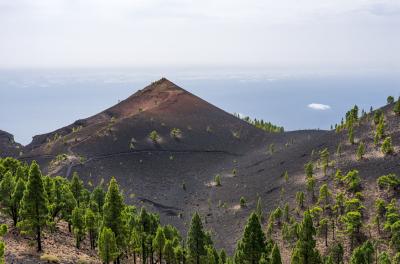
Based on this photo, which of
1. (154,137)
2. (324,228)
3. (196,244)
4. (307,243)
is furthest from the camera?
(154,137)

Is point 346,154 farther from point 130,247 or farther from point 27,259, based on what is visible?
point 27,259

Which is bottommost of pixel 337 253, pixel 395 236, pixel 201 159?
pixel 337 253

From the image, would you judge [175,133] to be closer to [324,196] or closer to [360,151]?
[360,151]

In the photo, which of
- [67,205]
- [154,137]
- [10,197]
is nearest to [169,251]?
[67,205]

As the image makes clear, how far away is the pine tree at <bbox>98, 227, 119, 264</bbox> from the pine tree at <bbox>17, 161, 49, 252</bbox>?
8.03 m

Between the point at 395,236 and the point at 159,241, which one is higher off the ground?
the point at 159,241

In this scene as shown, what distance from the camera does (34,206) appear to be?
4856 cm

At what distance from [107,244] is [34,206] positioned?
10.4 meters

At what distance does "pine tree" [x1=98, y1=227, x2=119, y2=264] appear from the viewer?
46.8m

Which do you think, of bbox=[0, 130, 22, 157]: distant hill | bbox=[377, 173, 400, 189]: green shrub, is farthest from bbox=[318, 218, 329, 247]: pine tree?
bbox=[0, 130, 22, 157]: distant hill

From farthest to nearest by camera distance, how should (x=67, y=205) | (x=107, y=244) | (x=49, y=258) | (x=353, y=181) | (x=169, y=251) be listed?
(x=353, y=181)
(x=67, y=205)
(x=169, y=251)
(x=107, y=244)
(x=49, y=258)

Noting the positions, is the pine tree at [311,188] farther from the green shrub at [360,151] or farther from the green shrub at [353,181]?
the green shrub at [360,151]

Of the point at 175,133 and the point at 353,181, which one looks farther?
the point at 175,133

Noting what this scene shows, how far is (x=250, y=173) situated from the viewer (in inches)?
5285
